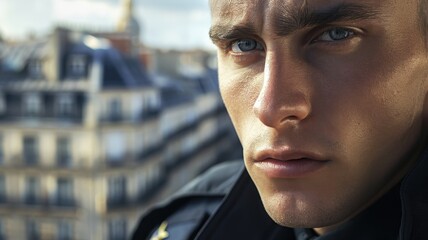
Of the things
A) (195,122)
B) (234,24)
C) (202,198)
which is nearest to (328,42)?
(234,24)

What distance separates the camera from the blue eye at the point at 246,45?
184 centimetres

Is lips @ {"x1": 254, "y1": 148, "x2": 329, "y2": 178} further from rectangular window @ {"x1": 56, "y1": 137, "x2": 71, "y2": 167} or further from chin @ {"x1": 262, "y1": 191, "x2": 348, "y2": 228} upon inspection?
rectangular window @ {"x1": 56, "y1": 137, "x2": 71, "y2": 167}

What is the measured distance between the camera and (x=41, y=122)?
80.4 feet

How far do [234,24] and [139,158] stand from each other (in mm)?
24370

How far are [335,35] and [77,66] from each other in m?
24.1

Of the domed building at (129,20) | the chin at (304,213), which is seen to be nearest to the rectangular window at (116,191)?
the domed building at (129,20)

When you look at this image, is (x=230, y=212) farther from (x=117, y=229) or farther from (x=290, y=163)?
(x=117, y=229)

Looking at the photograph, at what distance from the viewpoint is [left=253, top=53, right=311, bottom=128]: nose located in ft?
5.50

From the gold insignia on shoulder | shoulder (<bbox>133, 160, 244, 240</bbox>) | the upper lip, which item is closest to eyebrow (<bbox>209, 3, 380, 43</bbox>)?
the upper lip

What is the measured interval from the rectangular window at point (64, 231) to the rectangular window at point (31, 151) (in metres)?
2.82

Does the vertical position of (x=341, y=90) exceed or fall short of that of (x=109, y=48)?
it exceeds it

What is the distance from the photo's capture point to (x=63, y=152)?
24516mm

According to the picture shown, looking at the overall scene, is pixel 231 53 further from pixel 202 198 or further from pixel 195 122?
pixel 195 122

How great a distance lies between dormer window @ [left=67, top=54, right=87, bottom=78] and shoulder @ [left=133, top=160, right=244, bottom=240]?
22445 mm
